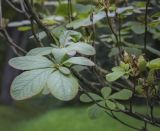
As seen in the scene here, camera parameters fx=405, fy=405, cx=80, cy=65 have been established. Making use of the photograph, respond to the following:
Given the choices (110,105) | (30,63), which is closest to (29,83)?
(30,63)

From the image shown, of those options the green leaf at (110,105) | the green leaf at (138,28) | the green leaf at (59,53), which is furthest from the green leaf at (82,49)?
the green leaf at (138,28)

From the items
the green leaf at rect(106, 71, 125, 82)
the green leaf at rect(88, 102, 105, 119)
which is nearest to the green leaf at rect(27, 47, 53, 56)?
the green leaf at rect(106, 71, 125, 82)

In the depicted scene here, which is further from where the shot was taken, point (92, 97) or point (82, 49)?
point (92, 97)

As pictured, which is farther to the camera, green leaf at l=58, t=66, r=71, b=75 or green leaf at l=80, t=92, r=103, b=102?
green leaf at l=80, t=92, r=103, b=102

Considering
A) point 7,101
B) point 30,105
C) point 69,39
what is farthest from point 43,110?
point 69,39

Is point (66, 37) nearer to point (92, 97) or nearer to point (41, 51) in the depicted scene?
point (41, 51)

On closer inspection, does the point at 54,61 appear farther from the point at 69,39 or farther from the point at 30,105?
the point at 30,105

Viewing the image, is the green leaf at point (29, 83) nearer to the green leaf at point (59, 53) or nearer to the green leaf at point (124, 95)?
the green leaf at point (59, 53)

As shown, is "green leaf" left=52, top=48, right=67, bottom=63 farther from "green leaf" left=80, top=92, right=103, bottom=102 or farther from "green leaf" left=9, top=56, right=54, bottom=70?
"green leaf" left=80, top=92, right=103, bottom=102
